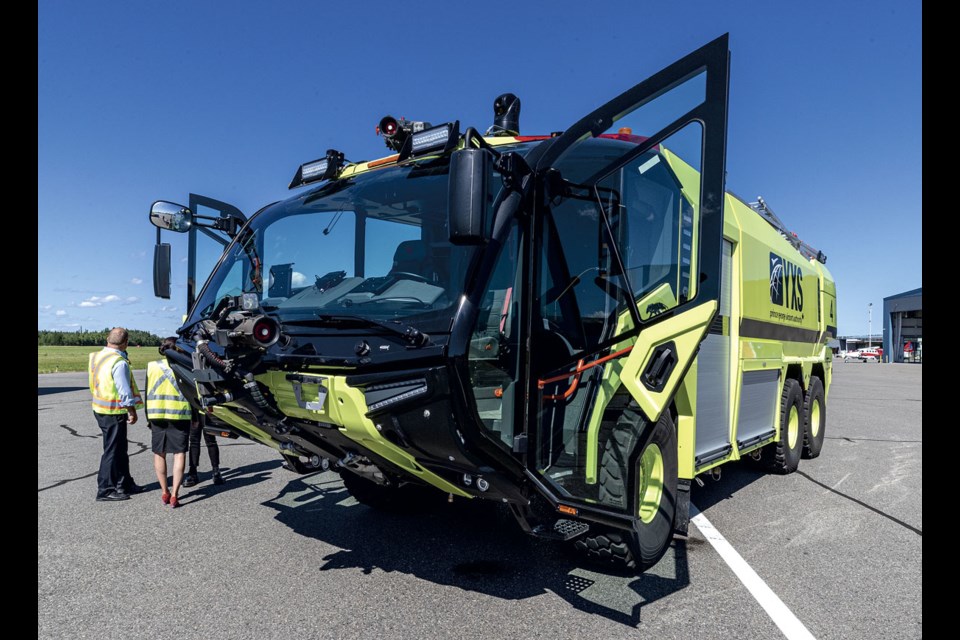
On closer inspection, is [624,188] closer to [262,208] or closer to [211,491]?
[262,208]

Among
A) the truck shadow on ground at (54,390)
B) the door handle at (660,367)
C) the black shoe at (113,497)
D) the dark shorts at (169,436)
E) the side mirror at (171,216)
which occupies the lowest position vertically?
the truck shadow on ground at (54,390)

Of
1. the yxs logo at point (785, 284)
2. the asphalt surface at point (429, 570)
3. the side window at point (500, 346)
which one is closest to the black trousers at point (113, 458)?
the asphalt surface at point (429, 570)

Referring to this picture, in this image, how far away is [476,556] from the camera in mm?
4332

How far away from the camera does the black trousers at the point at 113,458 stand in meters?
5.93

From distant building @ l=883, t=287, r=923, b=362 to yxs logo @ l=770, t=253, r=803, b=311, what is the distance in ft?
186

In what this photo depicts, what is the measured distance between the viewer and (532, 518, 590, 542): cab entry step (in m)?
3.21

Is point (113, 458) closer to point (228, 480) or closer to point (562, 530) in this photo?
point (228, 480)

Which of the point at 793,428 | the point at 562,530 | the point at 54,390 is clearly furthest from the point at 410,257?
the point at 54,390

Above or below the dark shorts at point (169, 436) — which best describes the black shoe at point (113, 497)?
below

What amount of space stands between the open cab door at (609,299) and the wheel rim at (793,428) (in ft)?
14.0

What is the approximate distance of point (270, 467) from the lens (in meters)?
7.49

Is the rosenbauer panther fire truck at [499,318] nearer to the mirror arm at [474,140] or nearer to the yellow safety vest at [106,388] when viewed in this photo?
the mirror arm at [474,140]

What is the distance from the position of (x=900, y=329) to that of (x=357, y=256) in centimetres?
6670
